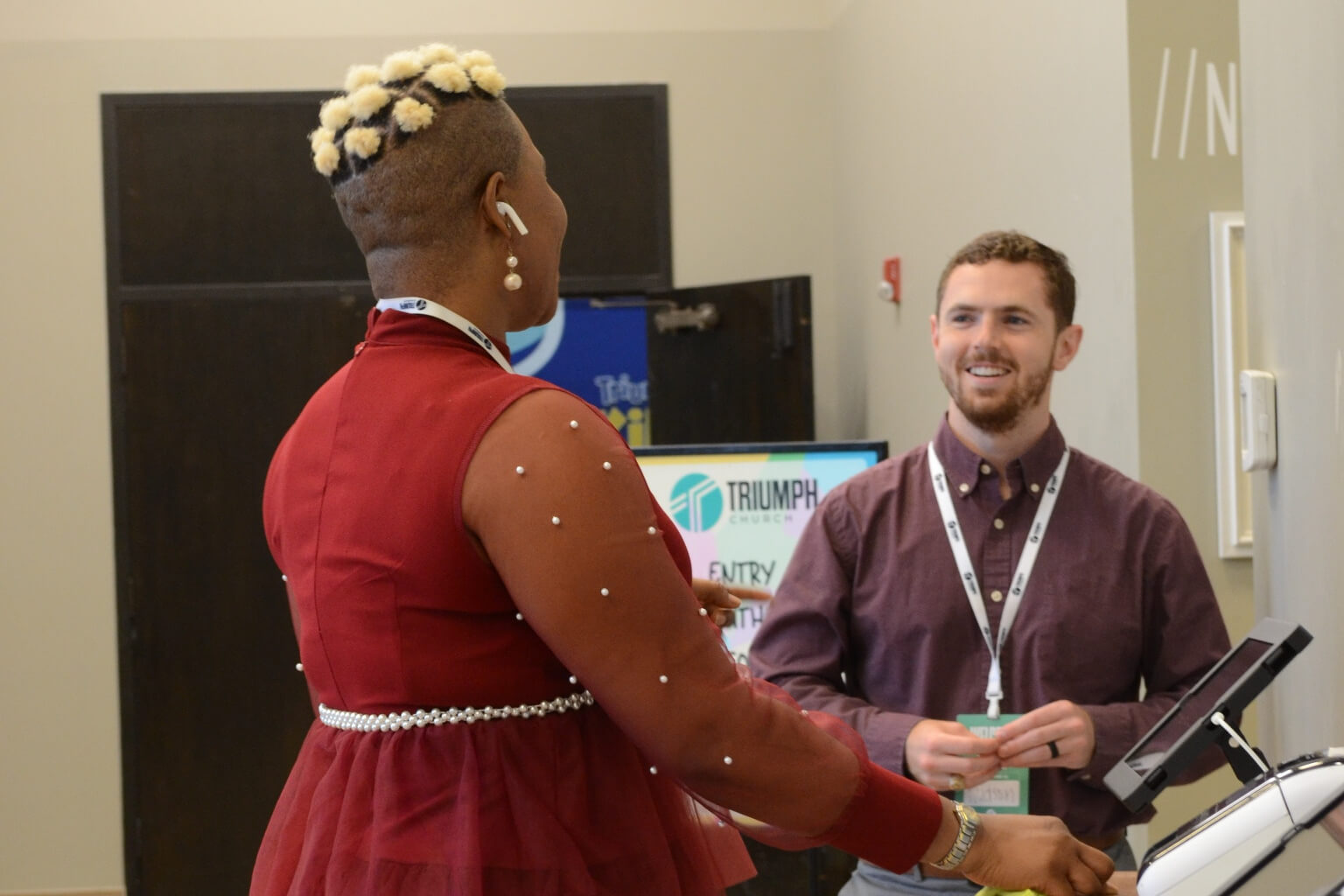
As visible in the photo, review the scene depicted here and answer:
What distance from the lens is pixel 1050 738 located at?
1735 millimetres

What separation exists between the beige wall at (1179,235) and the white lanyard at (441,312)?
1.85 metres

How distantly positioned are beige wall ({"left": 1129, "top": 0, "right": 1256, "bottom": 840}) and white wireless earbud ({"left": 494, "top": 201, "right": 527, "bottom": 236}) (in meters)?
1.84

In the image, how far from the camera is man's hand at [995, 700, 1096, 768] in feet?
5.68

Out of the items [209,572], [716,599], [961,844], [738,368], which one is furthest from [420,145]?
[209,572]

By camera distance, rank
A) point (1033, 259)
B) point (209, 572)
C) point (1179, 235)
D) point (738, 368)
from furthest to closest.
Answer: point (209, 572)
point (738, 368)
point (1179, 235)
point (1033, 259)

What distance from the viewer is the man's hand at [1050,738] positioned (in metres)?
1.73

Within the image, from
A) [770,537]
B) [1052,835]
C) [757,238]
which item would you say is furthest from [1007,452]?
[757,238]

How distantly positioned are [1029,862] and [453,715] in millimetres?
497

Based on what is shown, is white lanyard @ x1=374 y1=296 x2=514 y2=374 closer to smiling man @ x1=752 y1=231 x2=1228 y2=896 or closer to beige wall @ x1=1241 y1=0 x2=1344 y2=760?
smiling man @ x1=752 y1=231 x2=1228 y2=896

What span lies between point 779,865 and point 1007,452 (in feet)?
6.50

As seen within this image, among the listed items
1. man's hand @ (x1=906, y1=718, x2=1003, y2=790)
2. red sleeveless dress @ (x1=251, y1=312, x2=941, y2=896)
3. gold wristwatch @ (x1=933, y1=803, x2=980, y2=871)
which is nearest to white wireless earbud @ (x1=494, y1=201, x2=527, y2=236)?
red sleeveless dress @ (x1=251, y1=312, x2=941, y2=896)

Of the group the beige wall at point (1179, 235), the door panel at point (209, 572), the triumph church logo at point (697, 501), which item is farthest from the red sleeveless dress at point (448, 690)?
the door panel at point (209, 572)

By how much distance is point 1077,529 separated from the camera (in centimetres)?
195

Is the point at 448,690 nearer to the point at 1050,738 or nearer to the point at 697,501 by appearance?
the point at 1050,738
